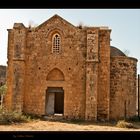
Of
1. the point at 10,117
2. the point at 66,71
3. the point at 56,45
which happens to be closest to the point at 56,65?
the point at 66,71

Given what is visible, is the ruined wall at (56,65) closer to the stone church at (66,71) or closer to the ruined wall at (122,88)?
the stone church at (66,71)

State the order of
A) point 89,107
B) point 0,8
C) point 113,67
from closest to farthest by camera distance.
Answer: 1. point 0,8
2. point 89,107
3. point 113,67

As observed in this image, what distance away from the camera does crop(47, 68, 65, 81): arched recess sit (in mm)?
25453

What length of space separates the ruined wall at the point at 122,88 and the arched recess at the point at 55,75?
4.20 meters

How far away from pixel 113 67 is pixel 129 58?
176cm

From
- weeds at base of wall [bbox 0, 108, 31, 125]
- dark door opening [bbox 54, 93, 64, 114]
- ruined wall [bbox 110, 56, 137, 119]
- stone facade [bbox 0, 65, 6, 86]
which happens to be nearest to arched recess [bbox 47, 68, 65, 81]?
ruined wall [bbox 110, 56, 137, 119]

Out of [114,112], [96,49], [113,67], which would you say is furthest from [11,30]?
[114,112]

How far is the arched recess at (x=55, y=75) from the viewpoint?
2545 cm

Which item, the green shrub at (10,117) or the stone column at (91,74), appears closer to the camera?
the green shrub at (10,117)

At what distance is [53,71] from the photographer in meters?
25.6

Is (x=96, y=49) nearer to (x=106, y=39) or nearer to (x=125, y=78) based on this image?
(x=106, y=39)

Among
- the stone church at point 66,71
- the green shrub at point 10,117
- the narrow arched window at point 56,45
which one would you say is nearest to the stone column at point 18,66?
the stone church at point 66,71

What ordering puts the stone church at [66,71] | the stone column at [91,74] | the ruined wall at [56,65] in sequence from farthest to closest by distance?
1. the ruined wall at [56,65]
2. the stone church at [66,71]
3. the stone column at [91,74]

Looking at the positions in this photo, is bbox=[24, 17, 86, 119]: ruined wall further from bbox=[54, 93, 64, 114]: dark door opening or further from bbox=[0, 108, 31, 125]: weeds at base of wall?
bbox=[54, 93, 64, 114]: dark door opening
